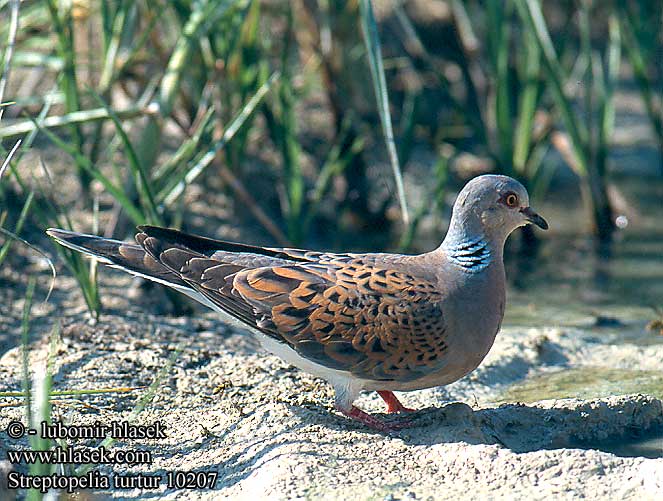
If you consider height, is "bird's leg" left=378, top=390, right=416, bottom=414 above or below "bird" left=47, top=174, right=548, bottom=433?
below

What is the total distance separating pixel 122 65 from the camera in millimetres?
5441

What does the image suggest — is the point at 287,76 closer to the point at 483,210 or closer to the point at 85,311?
the point at 85,311

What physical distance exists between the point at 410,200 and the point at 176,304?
2520 millimetres

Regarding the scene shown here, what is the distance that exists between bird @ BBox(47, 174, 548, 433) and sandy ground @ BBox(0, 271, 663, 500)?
0.65 feet

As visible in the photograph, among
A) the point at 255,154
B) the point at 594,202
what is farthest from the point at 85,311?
the point at 594,202

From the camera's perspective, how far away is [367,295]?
11.9ft

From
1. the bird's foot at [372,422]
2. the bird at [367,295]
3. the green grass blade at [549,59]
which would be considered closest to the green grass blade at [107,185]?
the bird at [367,295]

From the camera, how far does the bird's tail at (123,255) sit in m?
3.88

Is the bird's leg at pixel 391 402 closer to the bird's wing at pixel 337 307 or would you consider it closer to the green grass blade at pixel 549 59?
the bird's wing at pixel 337 307

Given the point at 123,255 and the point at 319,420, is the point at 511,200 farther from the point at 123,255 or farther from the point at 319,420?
the point at 123,255

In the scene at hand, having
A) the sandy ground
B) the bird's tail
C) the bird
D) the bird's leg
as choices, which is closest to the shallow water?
the sandy ground

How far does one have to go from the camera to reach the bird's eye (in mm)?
3822

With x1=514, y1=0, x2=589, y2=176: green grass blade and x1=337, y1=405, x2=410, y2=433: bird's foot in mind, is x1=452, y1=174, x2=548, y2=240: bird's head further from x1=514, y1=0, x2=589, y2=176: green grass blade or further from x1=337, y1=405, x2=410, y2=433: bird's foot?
x1=514, y1=0, x2=589, y2=176: green grass blade

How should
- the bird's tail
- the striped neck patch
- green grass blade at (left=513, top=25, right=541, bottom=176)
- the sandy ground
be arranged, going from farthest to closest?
green grass blade at (left=513, top=25, right=541, bottom=176), the bird's tail, the striped neck patch, the sandy ground
